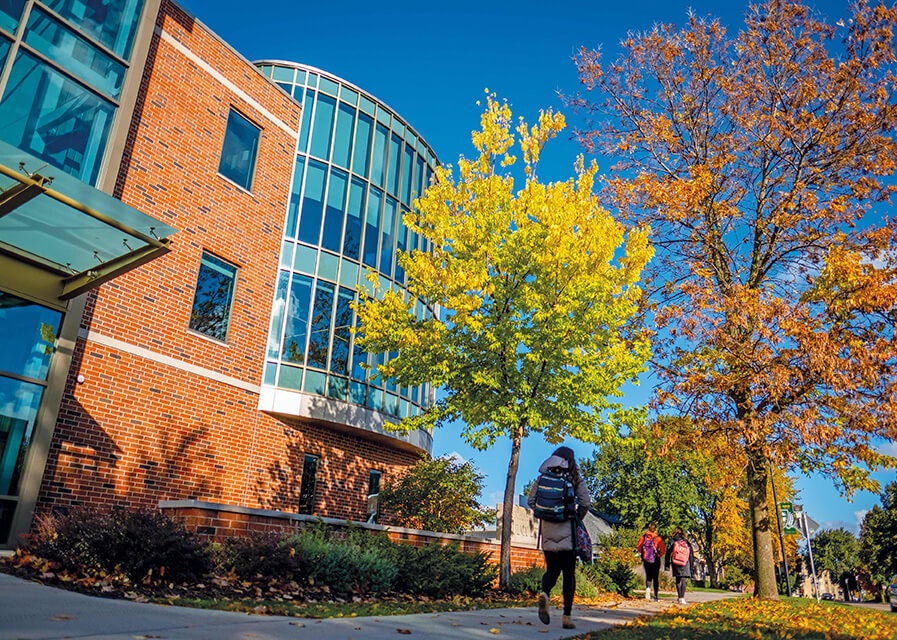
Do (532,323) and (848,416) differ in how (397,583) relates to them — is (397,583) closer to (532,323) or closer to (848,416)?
(532,323)

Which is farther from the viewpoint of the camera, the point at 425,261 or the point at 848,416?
the point at 425,261

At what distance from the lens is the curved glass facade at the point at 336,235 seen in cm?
1577

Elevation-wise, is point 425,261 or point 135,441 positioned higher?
point 425,261

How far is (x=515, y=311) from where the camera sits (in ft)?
40.6

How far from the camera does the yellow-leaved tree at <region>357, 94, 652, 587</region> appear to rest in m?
11.9

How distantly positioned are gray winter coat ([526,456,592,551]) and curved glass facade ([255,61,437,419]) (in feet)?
31.9

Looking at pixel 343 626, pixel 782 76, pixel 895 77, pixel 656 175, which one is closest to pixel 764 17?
pixel 782 76

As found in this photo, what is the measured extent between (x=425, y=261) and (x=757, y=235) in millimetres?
8115

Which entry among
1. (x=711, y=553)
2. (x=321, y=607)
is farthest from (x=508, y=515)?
(x=711, y=553)

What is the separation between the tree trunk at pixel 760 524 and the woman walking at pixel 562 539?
8585mm

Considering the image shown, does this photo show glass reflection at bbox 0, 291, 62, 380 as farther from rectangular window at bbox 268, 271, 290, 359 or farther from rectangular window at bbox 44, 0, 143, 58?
rectangular window at bbox 268, 271, 290, 359

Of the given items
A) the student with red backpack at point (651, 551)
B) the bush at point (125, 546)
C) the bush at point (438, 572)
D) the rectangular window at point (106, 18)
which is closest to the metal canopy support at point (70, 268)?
the bush at point (125, 546)

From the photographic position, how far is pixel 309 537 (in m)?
7.73

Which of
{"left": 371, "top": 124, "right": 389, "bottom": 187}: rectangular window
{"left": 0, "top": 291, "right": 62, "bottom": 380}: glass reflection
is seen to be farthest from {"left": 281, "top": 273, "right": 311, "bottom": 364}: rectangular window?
{"left": 0, "top": 291, "right": 62, "bottom": 380}: glass reflection
